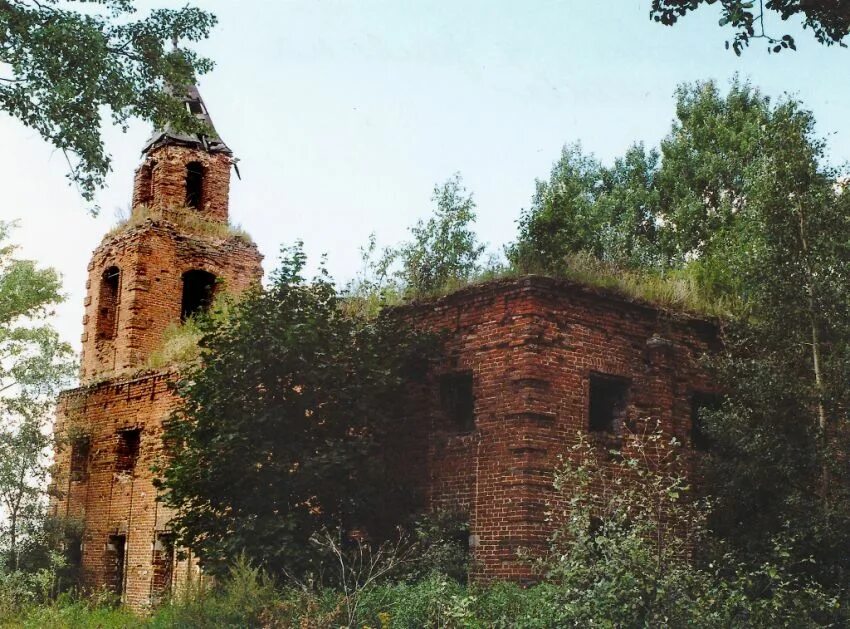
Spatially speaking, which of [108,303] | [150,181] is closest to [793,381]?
[108,303]

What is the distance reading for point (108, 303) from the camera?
90.3 ft

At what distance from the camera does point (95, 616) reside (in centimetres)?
1892

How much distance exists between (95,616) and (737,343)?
1209 centimetres

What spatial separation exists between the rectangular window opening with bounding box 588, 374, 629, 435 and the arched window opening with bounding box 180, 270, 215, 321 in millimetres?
13162

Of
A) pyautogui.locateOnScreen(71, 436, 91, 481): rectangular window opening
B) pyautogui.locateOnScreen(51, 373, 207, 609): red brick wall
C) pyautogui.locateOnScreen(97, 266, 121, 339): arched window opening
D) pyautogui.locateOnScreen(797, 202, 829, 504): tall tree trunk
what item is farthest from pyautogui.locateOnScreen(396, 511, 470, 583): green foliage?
pyautogui.locateOnScreen(97, 266, 121, 339): arched window opening

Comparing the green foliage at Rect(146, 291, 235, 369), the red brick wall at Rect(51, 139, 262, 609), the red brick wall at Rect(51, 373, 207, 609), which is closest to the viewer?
the red brick wall at Rect(51, 373, 207, 609)

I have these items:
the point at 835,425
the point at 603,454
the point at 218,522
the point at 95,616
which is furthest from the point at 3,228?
the point at 835,425

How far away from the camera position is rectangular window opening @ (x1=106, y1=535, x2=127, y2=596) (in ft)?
75.7

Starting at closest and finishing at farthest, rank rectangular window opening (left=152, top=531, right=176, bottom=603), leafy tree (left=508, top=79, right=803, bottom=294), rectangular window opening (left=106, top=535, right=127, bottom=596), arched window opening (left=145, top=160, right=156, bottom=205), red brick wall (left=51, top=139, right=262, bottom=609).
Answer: rectangular window opening (left=152, top=531, right=176, bottom=603), red brick wall (left=51, top=139, right=262, bottom=609), rectangular window opening (left=106, top=535, right=127, bottom=596), arched window opening (left=145, top=160, right=156, bottom=205), leafy tree (left=508, top=79, right=803, bottom=294)

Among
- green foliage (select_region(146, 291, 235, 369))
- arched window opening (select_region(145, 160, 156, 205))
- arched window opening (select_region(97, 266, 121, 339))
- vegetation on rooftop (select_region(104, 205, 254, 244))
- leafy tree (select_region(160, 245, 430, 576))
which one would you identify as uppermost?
arched window opening (select_region(145, 160, 156, 205))

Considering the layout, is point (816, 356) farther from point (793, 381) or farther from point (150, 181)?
point (150, 181)

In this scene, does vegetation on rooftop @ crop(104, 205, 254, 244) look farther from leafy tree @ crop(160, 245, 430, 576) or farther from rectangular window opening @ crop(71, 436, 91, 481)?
leafy tree @ crop(160, 245, 430, 576)

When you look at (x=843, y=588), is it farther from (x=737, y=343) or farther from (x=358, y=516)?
(x=358, y=516)

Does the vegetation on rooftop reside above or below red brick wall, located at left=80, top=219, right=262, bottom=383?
above
